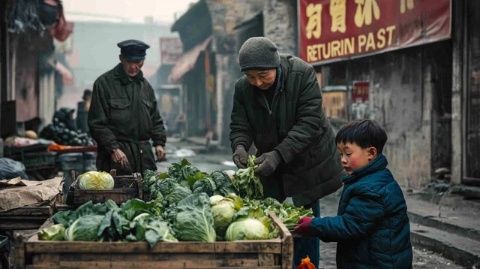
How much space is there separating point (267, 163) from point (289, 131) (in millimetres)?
510

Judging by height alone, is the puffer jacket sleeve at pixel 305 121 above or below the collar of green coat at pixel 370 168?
above

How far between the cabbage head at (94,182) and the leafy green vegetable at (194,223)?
1.38 meters

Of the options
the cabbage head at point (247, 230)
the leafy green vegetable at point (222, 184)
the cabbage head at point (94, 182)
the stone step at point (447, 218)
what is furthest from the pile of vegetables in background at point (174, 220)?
the stone step at point (447, 218)

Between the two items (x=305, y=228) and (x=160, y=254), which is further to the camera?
(x=305, y=228)

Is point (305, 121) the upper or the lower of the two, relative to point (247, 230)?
upper

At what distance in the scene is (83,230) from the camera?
3145 millimetres

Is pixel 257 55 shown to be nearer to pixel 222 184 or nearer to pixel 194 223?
pixel 222 184

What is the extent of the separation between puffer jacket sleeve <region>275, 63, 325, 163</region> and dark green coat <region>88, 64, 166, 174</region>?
2.41m

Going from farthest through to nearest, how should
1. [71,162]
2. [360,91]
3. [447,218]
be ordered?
[360,91] → [71,162] → [447,218]

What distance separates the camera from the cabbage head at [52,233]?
3.13 metres

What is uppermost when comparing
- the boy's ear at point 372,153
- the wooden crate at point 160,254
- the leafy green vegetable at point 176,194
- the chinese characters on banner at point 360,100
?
the chinese characters on banner at point 360,100

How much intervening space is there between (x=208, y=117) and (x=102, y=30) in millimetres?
61282

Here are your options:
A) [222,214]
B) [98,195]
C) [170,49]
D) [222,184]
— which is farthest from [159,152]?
[170,49]

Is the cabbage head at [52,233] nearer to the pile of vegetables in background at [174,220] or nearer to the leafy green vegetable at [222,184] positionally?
the pile of vegetables in background at [174,220]
